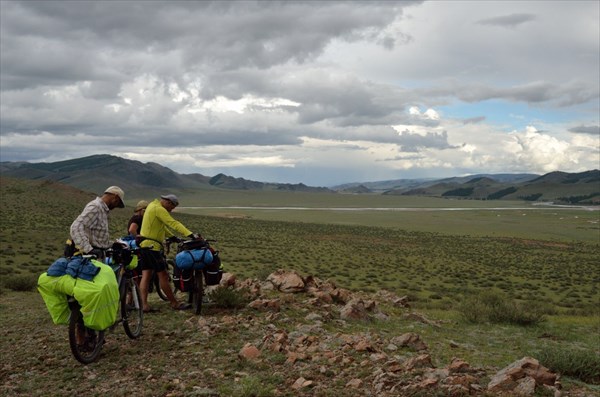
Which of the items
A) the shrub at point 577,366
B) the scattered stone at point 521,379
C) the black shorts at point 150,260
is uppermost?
the black shorts at point 150,260

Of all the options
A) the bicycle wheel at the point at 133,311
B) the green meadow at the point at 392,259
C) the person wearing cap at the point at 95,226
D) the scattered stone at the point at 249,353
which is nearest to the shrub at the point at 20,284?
the green meadow at the point at 392,259

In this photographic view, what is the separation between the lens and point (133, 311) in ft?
27.0

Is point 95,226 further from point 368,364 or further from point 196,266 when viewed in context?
point 368,364

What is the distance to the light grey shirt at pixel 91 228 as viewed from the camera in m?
6.74

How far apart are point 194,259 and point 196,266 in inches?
5.7

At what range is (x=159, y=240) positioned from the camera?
8.45 m

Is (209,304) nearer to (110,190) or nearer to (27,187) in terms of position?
(110,190)

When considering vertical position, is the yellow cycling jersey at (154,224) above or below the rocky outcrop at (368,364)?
above

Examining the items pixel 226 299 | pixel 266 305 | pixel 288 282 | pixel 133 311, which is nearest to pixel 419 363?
pixel 266 305

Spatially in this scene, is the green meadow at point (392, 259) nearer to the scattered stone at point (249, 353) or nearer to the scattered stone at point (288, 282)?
the scattered stone at point (288, 282)

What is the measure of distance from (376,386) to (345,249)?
4206 centimetres

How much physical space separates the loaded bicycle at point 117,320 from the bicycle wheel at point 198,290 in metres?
1.11

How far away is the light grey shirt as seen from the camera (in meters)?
6.74

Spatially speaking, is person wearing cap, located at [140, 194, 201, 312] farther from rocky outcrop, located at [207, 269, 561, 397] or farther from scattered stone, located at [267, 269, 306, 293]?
scattered stone, located at [267, 269, 306, 293]
